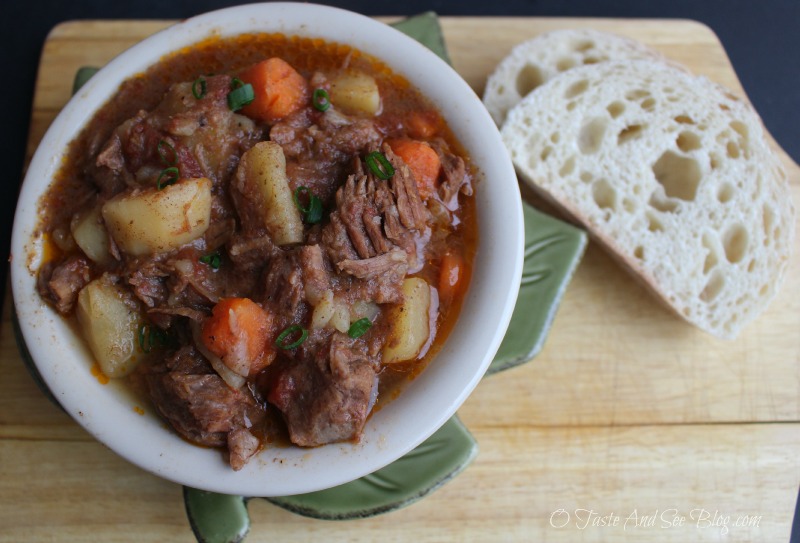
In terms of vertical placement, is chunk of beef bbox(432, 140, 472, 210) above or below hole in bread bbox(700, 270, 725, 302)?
above

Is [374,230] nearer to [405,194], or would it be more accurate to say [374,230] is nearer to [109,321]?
[405,194]

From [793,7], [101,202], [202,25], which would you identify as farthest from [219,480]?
[793,7]

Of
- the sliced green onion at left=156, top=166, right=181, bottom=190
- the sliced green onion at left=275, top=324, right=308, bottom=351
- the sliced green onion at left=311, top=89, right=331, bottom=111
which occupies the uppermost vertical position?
the sliced green onion at left=311, top=89, right=331, bottom=111

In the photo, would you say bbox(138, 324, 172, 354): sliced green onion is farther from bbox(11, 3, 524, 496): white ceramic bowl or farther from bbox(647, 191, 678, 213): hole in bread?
bbox(647, 191, 678, 213): hole in bread

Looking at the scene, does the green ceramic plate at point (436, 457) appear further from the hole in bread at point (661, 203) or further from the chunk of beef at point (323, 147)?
the chunk of beef at point (323, 147)

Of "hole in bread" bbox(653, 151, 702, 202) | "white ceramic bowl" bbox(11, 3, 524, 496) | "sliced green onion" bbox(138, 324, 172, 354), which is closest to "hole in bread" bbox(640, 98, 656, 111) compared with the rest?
"hole in bread" bbox(653, 151, 702, 202)

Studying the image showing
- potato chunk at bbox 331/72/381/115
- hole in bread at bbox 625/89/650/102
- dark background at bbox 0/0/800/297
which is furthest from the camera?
dark background at bbox 0/0/800/297

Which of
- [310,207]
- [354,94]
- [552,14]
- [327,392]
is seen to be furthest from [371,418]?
[552,14]

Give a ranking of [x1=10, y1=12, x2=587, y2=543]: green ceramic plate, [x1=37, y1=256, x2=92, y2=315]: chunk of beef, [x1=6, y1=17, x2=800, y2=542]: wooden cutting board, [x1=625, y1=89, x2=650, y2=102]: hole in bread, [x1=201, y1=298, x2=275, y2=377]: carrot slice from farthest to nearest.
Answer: [x1=625, y1=89, x2=650, y2=102]: hole in bread → [x1=6, y1=17, x2=800, y2=542]: wooden cutting board → [x1=10, y1=12, x2=587, y2=543]: green ceramic plate → [x1=37, y1=256, x2=92, y2=315]: chunk of beef → [x1=201, y1=298, x2=275, y2=377]: carrot slice
